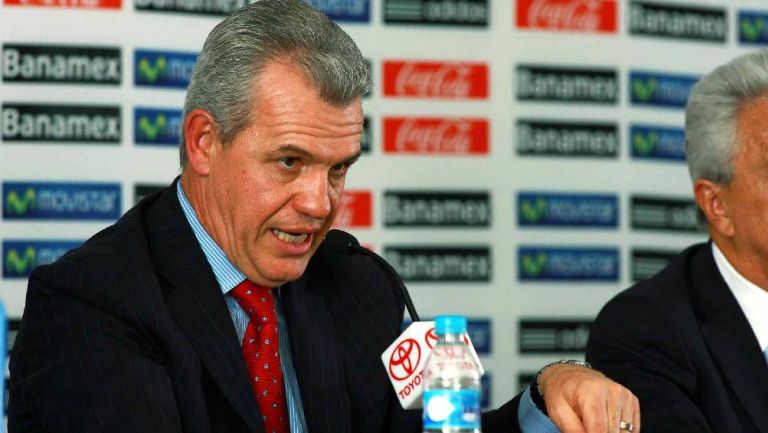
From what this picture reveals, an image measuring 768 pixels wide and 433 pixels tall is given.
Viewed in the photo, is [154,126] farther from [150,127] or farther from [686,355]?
[686,355]

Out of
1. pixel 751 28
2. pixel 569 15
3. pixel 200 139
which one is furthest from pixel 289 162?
pixel 751 28

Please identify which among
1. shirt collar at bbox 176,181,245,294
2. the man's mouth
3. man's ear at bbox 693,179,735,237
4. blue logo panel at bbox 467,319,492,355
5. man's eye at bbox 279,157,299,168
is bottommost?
blue logo panel at bbox 467,319,492,355

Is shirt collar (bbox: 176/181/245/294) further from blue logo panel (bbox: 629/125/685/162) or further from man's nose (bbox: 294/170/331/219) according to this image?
blue logo panel (bbox: 629/125/685/162)

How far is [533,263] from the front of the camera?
488cm

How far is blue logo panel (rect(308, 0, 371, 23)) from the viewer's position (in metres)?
4.63

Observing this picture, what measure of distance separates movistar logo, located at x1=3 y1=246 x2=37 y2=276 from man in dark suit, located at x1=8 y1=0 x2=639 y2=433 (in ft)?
6.49

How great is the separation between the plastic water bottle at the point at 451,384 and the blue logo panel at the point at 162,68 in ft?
9.12

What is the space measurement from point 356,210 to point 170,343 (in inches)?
103

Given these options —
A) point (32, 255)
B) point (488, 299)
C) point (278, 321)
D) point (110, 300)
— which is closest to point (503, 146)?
point (488, 299)

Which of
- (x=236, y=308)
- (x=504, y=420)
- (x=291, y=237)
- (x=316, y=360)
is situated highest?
(x=291, y=237)

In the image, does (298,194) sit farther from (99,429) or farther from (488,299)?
(488,299)

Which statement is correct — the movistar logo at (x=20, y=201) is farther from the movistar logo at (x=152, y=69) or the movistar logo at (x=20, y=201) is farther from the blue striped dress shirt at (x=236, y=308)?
the blue striped dress shirt at (x=236, y=308)

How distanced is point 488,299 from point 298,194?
→ 108 inches

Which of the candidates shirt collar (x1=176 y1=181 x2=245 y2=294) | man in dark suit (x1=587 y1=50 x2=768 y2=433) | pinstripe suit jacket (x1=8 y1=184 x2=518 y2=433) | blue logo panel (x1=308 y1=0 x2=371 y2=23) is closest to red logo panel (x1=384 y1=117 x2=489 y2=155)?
blue logo panel (x1=308 y1=0 x2=371 y2=23)
